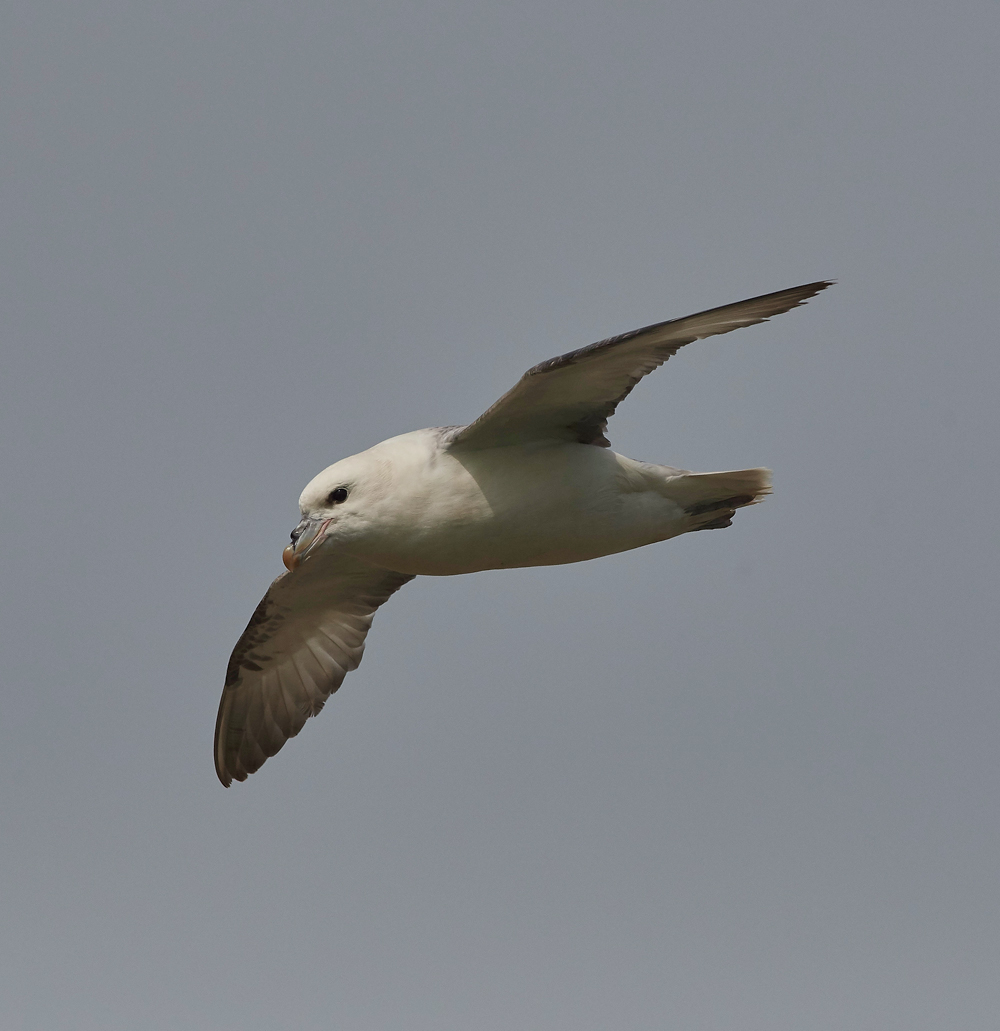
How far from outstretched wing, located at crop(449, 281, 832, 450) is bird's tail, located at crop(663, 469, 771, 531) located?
594 millimetres

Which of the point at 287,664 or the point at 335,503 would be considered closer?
the point at 335,503

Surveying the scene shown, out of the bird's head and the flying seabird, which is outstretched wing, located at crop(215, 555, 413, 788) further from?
the bird's head

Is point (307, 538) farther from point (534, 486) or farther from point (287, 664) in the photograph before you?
point (287, 664)

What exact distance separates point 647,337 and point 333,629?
4.54m

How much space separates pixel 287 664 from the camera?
11.5m

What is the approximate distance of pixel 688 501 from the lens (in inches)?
368

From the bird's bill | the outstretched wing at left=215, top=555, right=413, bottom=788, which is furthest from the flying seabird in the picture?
the outstretched wing at left=215, top=555, right=413, bottom=788

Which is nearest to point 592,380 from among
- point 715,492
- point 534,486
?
point 534,486

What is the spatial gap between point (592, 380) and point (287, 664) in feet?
14.1

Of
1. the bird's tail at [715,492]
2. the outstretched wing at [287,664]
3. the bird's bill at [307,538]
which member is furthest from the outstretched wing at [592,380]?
the outstretched wing at [287,664]

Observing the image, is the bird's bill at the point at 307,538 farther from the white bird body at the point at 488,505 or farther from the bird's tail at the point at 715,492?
the bird's tail at the point at 715,492

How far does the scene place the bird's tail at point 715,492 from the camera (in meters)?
9.18

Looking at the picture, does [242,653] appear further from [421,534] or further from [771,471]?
[771,471]

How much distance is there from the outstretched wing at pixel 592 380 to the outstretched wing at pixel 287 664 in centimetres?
273
